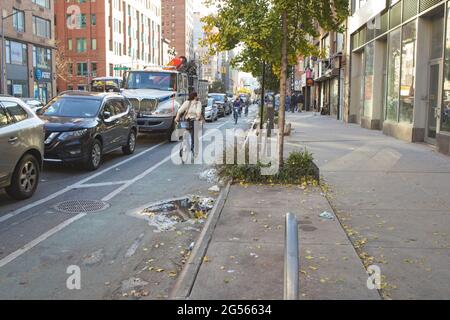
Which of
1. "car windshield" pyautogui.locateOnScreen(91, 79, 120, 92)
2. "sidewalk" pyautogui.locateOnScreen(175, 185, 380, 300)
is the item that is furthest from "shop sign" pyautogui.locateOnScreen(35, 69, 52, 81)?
"sidewalk" pyautogui.locateOnScreen(175, 185, 380, 300)

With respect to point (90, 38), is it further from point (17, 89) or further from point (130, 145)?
point (130, 145)

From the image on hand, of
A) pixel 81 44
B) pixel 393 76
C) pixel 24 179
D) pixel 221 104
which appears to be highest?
pixel 81 44

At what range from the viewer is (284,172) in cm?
930

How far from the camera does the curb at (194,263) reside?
14.3ft

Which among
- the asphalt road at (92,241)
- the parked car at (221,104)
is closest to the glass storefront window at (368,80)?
the asphalt road at (92,241)

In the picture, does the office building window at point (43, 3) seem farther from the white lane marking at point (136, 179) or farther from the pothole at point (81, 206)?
the pothole at point (81, 206)

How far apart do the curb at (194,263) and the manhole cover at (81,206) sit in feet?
6.20

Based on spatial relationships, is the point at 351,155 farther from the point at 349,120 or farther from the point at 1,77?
the point at 1,77

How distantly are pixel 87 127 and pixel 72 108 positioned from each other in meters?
1.30

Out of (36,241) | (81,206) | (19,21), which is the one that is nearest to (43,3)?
(19,21)

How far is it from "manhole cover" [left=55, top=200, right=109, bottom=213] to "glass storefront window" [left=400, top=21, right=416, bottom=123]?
433 inches

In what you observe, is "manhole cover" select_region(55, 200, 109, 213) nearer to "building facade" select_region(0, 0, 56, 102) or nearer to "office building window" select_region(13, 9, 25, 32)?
"building facade" select_region(0, 0, 56, 102)

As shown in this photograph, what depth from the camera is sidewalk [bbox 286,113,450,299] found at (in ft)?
15.6
